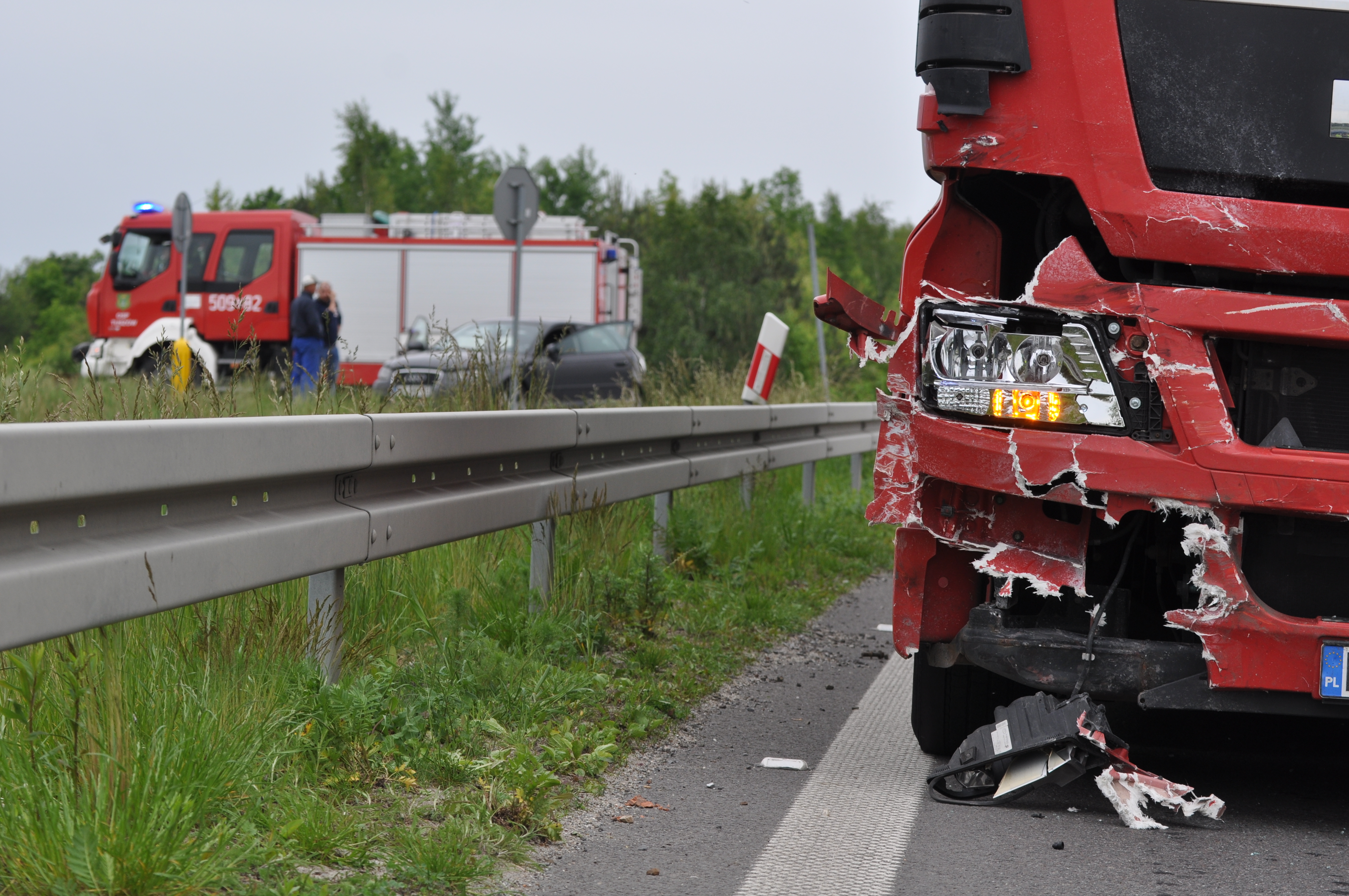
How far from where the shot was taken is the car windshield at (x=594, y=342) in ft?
74.5

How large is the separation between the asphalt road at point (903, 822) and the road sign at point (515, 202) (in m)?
8.47

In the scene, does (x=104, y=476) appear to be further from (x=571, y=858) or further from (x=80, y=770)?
(x=571, y=858)

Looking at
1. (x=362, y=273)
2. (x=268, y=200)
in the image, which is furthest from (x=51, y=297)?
(x=362, y=273)

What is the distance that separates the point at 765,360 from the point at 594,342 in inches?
486

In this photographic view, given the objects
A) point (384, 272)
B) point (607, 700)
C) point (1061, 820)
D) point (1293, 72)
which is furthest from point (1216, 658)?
point (384, 272)

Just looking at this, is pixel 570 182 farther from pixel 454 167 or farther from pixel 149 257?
pixel 149 257

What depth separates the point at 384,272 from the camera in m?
28.1

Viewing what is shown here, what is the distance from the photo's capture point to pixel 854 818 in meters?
3.87

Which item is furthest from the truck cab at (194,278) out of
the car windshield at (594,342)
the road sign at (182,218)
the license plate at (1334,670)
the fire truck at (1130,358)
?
the license plate at (1334,670)

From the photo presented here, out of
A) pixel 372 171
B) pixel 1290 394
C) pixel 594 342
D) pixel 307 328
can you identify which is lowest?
pixel 594 342

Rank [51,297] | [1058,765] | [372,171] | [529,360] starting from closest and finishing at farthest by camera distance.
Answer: [1058,765] → [529,360] → [372,171] → [51,297]

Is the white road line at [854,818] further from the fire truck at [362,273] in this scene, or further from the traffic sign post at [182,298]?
the fire truck at [362,273]

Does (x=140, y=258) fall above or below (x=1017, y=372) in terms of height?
above

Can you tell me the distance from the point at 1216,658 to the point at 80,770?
266 cm
